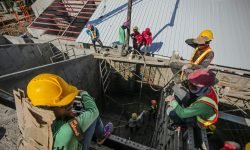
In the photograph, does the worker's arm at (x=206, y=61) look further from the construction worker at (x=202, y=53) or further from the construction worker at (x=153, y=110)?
the construction worker at (x=153, y=110)

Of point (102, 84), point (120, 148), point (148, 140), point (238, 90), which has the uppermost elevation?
point (120, 148)

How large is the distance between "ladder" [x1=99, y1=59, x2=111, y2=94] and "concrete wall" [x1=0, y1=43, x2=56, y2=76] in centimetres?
314

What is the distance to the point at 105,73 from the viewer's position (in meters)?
9.22

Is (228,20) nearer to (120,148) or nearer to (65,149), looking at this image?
(120,148)

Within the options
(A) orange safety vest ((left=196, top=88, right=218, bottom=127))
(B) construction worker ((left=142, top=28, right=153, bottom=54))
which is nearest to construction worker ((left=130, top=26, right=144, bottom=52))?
(B) construction worker ((left=142, top=28, right=153, bottom=54))

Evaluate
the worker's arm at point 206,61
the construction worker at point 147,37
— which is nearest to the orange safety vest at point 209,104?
the worker's arm at point 206,61

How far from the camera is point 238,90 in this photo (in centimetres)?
698

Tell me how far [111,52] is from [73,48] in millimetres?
2204

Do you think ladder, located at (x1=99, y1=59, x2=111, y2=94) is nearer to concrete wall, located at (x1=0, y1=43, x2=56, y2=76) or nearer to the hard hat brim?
concrete wall, located at (x1=0, y1=43, x2=56, y2=76)

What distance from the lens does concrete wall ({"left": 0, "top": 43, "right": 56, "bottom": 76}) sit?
279 inches

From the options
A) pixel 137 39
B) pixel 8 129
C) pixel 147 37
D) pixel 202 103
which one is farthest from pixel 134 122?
pixel 8 129

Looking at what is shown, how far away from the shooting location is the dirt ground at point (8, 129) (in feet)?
9.66

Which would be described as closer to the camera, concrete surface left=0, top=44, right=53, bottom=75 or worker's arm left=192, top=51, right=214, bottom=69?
worker's arm left=192, top=51, right=214, bottom=69

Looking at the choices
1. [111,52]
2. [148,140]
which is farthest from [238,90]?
[111,52]
